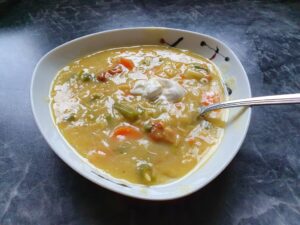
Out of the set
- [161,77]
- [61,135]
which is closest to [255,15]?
[161,77]

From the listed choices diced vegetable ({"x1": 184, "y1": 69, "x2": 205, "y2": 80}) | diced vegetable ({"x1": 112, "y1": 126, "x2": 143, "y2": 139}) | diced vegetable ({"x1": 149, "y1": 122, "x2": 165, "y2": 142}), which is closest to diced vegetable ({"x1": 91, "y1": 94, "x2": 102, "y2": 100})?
diced vegetable ({"x1": 112, "y1": 126, "x2": 143, "y2": 139})

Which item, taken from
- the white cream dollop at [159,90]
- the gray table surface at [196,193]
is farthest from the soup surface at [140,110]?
the gray table surface at [196,193]

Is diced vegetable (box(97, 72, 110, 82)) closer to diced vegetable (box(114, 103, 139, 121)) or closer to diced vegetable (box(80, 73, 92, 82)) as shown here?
diced vegetable (box(80, 73, 92, 82))

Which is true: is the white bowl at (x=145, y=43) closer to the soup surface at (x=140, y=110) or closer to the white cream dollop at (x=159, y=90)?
the soup surface at (x=140, y=110)

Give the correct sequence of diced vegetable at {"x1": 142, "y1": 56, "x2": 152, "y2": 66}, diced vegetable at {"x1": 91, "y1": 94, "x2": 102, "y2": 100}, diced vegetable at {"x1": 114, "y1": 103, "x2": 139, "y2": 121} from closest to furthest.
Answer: diced vegetable at {"x1": 114, "y1": 103, "x2": 139, "y2": 121}, diced vegetable at {"x1": 91, "y1": 94, "x2": 102, "y2": 100}, diced vegetable at {"x1": 142, "y1": 56, "x2": 152, "y2": 66}

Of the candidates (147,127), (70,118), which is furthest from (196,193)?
(70,118)

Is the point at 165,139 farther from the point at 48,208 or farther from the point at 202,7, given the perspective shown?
the point at 202,7
